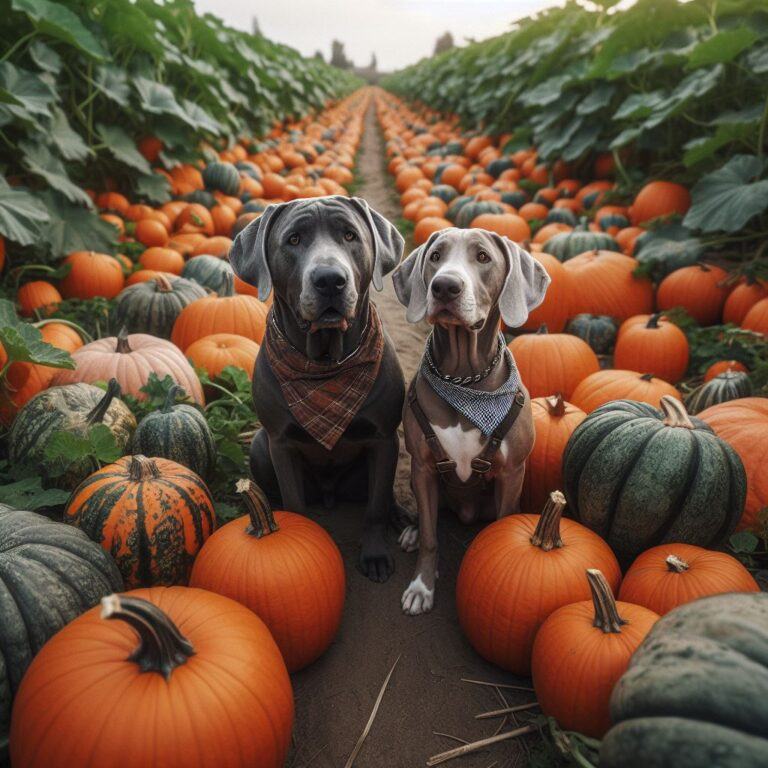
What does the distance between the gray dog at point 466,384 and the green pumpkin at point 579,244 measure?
14.0 ft

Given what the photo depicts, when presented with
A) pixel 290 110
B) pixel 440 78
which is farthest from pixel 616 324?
pixel 440 78

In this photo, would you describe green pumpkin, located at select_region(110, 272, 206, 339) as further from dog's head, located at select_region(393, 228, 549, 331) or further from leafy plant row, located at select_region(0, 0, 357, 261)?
dog's head, located at select_region(393, 228, 549, 331)

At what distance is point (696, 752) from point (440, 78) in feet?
87.4

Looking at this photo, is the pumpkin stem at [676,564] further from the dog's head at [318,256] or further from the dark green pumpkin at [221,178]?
the dark green pumpkin at [221,178]

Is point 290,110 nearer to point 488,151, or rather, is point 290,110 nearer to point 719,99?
point 488,151

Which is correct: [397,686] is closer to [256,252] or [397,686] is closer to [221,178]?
[256,252]

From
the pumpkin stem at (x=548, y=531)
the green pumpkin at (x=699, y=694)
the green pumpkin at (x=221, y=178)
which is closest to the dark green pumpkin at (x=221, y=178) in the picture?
the green pumpkin at (x=221, y=178)

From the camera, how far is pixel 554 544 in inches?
99.5

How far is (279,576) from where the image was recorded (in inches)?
96.6

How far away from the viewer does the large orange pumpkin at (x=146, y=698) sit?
1633mm

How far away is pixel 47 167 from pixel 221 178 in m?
3.92

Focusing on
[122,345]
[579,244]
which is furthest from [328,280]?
[579,244]

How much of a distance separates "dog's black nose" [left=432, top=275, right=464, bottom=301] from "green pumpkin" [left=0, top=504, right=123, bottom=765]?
72.4 inches

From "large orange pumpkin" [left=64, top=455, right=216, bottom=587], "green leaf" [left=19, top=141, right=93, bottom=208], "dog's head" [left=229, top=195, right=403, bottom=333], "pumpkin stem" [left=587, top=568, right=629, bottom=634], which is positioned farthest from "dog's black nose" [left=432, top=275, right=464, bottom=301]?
"green leaf" [left=19, top=141, right=93, bottom=208]
